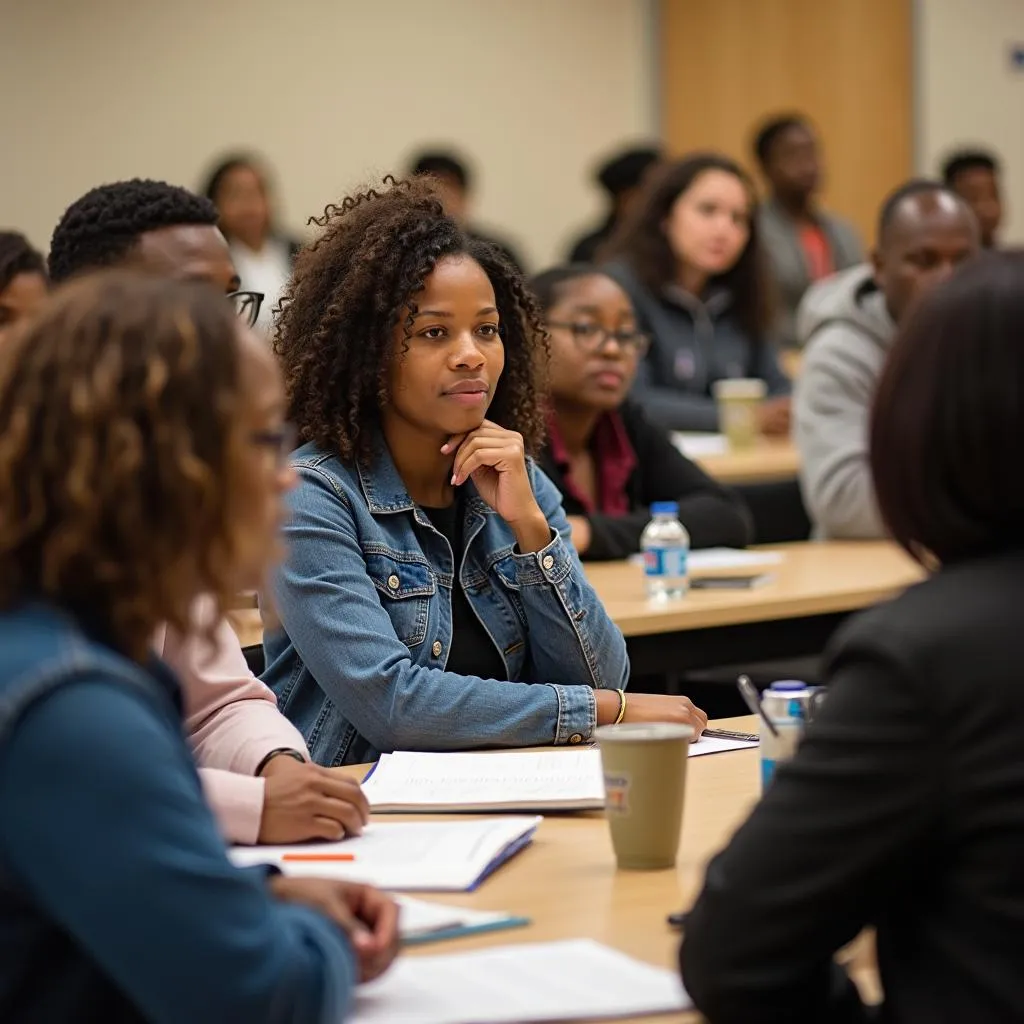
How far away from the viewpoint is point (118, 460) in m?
1.09

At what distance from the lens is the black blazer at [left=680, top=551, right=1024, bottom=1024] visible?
43.7 inches

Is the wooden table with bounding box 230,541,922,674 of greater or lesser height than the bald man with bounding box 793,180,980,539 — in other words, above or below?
below

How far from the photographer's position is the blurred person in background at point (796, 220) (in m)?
7.93

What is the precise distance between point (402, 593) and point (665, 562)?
1.06 m

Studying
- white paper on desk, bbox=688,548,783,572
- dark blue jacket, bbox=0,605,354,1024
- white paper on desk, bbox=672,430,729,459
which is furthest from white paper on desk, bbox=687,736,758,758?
white paper on desk, bbox=672,430,729,459

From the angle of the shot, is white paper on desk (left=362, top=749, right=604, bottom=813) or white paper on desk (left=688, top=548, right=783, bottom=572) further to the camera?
white paper on desk (left=688, top=548, right=783, bottom=572)

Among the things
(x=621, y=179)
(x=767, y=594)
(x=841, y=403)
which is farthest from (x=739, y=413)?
(x=621, y=179)

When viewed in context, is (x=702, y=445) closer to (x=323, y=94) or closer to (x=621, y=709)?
(x=621, y=709)

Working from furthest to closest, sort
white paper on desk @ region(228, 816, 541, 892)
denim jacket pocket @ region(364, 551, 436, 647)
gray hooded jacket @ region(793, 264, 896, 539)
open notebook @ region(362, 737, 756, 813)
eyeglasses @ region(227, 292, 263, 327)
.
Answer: gray hooded jacket @ region(793, 264, 896, 539), eyeglasses @ region(227, 292, 263, 327), denim jacket pocket @ region(364, 551, 436, 647), open notebook @ region(362, 737, 756, 813), white paper on desk @ region(228, 816, 541, 892)

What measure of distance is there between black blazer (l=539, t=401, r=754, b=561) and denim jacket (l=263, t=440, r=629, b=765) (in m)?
1.23

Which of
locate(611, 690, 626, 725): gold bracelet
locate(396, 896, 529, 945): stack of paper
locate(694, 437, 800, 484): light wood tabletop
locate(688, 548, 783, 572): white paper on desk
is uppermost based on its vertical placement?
locate(396, 896, 529, 945): stack of paper

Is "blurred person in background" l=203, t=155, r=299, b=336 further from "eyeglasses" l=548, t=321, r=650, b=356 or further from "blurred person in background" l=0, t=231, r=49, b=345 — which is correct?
"blurred person in background" l=0, t=231, r=49, b=345

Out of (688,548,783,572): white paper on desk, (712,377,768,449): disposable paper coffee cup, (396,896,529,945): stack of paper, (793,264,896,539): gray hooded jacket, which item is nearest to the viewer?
(396,896,529,945): stack of paper

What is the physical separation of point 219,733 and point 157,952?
0.93m
